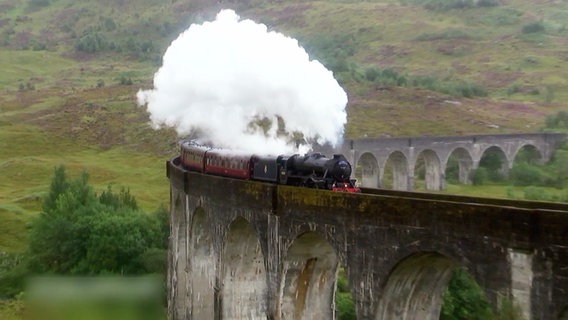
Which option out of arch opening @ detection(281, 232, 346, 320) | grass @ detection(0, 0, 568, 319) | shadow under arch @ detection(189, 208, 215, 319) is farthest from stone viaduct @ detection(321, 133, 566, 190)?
arch opening @ detection(281, 232, 346, 320)

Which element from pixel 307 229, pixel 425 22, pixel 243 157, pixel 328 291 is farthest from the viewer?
pixel 425 22

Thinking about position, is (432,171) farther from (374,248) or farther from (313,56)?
(313,56)

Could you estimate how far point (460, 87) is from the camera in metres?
A: 118

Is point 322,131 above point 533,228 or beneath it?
above

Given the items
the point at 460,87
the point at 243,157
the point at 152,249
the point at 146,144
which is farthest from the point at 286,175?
the point at 460,87

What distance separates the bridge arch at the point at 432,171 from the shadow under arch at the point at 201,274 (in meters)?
47.7

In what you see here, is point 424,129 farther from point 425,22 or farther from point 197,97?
point 425,22

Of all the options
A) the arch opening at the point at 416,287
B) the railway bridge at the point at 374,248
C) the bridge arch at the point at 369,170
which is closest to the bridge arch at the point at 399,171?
the bridge arch at the point at 369,170

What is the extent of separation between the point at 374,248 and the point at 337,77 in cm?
10385

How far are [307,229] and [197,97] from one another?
1510cm

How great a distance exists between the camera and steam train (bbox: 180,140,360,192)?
22.8 metres

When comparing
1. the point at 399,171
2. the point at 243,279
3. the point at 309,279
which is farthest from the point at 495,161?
the point at 309,279

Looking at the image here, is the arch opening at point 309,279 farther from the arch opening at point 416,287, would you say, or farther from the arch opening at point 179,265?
the arch opening at point 179,265

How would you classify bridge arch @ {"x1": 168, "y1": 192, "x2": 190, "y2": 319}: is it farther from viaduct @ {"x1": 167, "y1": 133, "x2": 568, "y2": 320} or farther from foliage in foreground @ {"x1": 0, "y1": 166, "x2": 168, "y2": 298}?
foliage in foreground @ {"x1": 0, "y1": 166, "x2": 168, "y2": 298}
